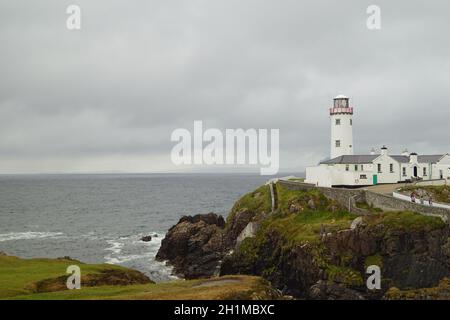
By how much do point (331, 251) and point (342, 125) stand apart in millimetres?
34056

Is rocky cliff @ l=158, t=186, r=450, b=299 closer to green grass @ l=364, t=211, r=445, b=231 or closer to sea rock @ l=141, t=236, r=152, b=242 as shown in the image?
green grass @ l=364, t=211, r=445, b=231

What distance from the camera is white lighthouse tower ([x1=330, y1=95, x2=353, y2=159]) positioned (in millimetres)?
75562

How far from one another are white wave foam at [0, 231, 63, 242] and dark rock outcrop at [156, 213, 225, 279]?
101 ft

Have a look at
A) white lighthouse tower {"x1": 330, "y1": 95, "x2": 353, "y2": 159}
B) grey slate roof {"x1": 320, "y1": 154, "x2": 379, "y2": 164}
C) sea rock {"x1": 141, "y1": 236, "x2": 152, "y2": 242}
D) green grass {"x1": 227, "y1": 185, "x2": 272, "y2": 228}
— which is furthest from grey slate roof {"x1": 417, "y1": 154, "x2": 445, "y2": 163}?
sea rock {"x1": 141, "y1": 236, "x2": 152, "y2": 242}

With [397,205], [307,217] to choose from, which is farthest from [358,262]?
[307,217]

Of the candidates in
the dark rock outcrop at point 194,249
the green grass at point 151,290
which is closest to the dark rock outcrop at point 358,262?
the green grass at point 151,290

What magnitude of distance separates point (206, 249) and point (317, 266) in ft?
77.1

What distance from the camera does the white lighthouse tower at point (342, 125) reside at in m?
75.6

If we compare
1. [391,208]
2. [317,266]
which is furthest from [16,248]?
[391,208]

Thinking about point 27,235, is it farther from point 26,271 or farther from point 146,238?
point 26,271

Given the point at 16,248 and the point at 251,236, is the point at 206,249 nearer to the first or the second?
the point at 251,236

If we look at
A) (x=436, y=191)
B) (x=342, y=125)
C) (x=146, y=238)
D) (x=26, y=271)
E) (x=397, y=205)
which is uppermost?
(x=342, y=125)

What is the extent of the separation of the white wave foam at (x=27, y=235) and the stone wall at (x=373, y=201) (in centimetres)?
5181

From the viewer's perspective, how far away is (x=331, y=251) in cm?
4628
